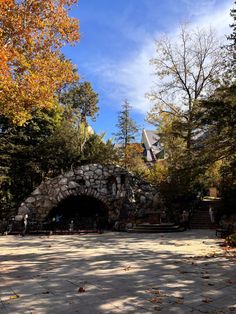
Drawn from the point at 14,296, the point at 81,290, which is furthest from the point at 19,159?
the point at 81,290

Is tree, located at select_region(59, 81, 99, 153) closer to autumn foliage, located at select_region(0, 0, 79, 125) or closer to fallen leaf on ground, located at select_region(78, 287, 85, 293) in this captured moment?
autumn foliage, located at select_region(0, 0, 79, 125)

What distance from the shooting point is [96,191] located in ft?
75.3

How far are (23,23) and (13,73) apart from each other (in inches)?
73.1

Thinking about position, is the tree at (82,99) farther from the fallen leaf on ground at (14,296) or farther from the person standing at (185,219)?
the fallen leaf on ground at (14,296)

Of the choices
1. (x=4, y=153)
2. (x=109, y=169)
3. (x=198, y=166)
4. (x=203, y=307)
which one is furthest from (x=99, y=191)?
(x=203, y=307)

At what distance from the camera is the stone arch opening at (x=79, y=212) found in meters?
23.0

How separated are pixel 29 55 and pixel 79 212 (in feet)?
50.8

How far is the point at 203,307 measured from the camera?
15.8 feet

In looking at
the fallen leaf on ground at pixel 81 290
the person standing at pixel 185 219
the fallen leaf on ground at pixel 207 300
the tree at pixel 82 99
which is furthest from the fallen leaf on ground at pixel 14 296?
the tree at pixel 82 99

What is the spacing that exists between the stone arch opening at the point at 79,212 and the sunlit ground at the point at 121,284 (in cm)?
1296

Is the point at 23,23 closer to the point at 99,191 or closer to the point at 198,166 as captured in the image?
the point at 198,166

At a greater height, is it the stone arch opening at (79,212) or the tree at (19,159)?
the tree at (19,159)

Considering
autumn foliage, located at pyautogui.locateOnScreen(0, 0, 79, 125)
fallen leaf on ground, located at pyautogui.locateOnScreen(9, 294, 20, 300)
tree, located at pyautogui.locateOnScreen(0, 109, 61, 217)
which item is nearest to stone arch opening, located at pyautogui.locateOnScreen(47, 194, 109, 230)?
tree, located at pyautogui.locateOnScreen(0, 109, 61, 217)

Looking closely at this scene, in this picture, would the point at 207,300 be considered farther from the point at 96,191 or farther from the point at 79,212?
the point at 79,212
